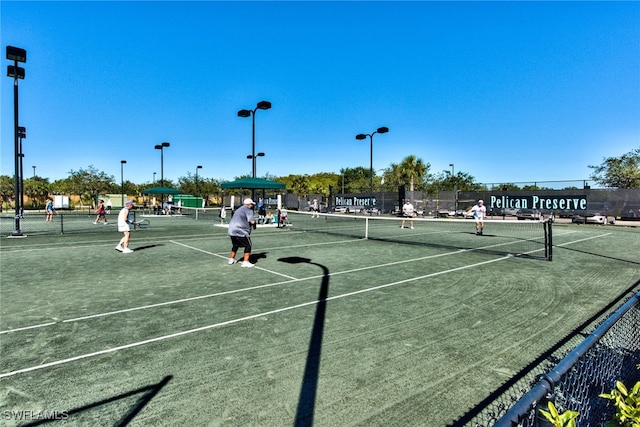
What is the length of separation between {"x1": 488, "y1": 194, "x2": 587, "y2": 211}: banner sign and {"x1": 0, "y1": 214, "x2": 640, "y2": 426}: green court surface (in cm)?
1994

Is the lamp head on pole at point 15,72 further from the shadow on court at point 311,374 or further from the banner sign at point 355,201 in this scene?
the banner sign at point 355,201

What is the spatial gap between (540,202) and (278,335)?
97.0 feet

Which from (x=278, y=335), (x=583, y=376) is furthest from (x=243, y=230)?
(x=583, y=376)

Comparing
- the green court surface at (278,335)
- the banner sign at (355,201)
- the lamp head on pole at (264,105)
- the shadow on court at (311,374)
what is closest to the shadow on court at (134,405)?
the green court surface at (278,335)

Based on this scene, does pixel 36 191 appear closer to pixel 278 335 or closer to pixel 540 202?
pixel 540 202

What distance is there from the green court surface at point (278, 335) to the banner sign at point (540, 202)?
785 inches

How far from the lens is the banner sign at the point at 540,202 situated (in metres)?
26.7

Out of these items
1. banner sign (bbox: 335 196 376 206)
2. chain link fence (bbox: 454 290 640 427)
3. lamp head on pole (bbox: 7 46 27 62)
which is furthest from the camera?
banner sign (bbox: 335 196 376 206)

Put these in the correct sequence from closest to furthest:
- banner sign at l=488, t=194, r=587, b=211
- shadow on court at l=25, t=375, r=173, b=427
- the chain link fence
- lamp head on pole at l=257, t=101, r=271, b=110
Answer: the chain link fence → shadow on court at l=25, t=375, r=173, b=427 → lamp head on pole at l=257, t=101, r=271, b=110 → banner sign at l=488, t=194, r=587, b=211

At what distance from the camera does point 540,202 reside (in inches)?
1107

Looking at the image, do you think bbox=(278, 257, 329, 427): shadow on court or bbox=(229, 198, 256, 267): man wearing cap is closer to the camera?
bbox=(278, 257, 329, 427): shadow on court

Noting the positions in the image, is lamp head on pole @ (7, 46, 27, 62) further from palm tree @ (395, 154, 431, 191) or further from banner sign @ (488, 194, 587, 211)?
palm tree @ (395, 154, 431, 191)

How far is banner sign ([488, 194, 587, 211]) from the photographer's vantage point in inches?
1053

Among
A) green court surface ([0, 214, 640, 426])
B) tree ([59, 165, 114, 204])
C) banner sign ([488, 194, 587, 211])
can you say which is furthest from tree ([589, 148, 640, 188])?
tree ([59, 165, 114, 204])
